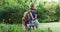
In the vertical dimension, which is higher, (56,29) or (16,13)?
(16,13)

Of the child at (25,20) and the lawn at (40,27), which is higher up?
the child at (25,20)

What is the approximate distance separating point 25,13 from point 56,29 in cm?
48

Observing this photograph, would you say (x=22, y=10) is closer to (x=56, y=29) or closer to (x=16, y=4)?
(x=16, y=4)

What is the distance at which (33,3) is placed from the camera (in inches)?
105

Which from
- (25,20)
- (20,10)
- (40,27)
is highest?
(20,10)

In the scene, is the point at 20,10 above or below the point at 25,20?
above

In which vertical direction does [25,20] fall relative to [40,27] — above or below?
above


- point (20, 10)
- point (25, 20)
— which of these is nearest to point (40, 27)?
point (25, 20)

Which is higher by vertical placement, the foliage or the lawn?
the foliage

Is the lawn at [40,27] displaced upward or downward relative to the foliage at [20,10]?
downward

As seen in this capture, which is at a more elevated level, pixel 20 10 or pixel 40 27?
pixel 20 10

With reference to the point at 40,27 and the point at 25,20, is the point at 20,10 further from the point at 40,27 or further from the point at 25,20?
the point at 40,27

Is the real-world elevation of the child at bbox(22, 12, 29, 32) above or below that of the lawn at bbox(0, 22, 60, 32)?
above

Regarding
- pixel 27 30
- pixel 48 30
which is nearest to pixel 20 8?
pixel 27 30
